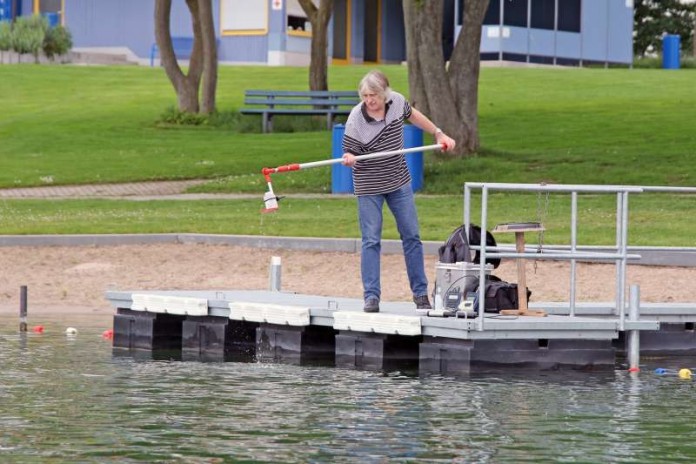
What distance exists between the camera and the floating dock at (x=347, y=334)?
1289cm

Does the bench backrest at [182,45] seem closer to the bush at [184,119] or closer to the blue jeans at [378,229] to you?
the bush at [184,119]

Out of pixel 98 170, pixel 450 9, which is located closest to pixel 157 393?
pixel 98 170

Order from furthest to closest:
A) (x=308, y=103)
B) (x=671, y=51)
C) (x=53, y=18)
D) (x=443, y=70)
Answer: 1. (x=53, y=18)
2. (x=671, y=51)
3. (x=308, y=103)
4. (x=443, y=70)

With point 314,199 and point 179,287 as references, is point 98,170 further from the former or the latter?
point 179,287

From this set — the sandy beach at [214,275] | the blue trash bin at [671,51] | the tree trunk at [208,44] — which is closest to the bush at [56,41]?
the tree trunk at [208,44]

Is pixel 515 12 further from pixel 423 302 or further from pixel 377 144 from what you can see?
pixel 377 144

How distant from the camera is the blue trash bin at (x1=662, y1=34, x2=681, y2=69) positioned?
59281mm

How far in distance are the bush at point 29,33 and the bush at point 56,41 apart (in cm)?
35

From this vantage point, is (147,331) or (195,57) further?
(195,57)

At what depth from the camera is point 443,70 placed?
27.7 meters

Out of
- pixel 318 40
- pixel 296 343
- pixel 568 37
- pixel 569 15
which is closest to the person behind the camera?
pixel 296 343

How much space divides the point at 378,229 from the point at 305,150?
19.2 metres

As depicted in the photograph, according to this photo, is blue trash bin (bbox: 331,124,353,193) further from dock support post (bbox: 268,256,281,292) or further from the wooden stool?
the wooden stool

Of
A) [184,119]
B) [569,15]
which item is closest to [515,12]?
[569,15]
